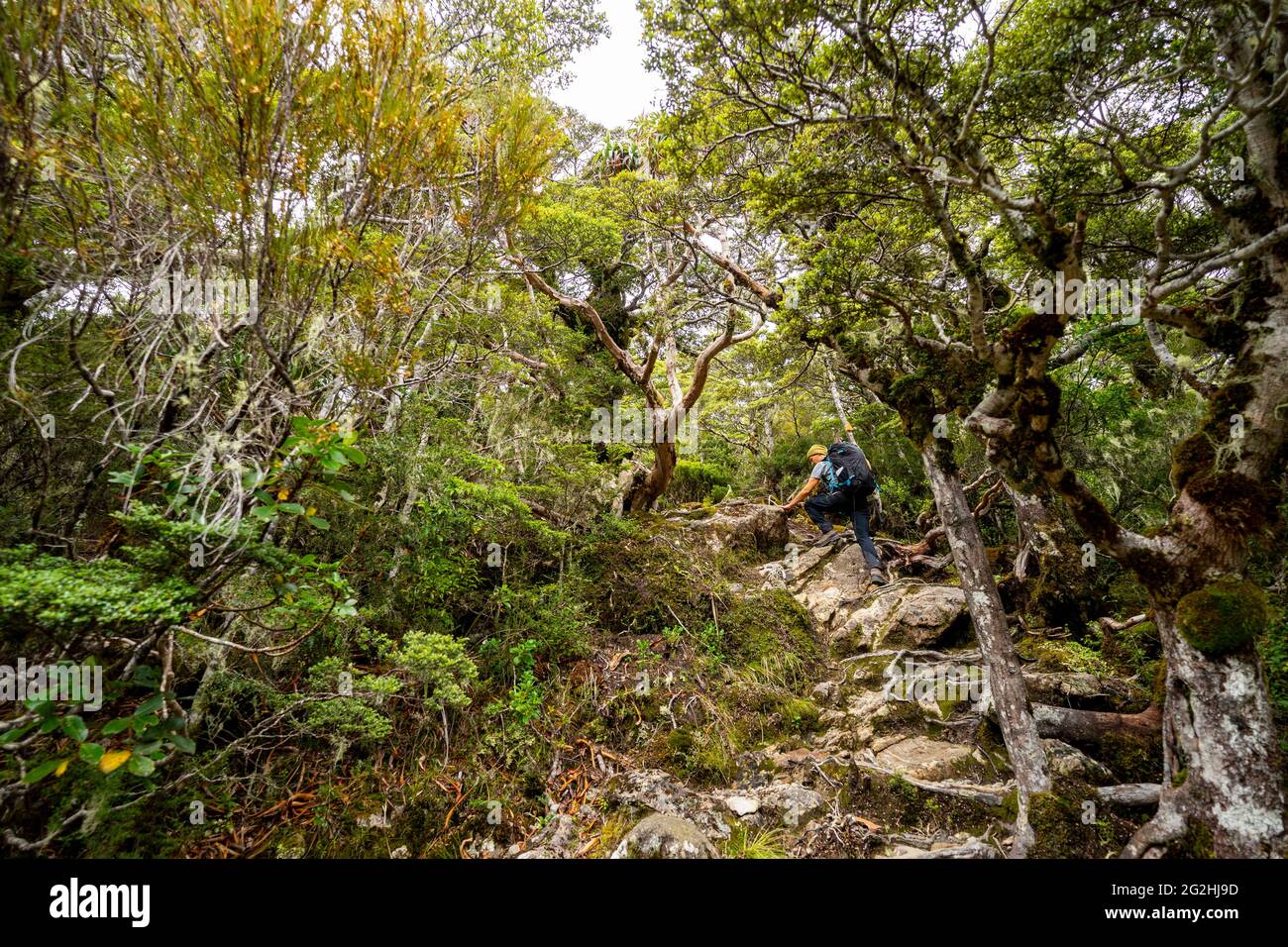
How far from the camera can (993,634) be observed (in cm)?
391

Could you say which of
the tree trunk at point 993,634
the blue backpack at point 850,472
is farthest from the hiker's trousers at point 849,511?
the tree trunk at point 993,634

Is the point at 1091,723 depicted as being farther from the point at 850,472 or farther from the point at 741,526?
the point at 741,526

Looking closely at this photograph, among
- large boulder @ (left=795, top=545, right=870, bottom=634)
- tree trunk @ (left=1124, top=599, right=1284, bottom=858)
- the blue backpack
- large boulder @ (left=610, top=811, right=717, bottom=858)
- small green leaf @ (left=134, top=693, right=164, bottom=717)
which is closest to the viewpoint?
small green leaf @ (left=134, top=693, right=164, bottom=717)

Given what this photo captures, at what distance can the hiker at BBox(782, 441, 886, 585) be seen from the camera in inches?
265

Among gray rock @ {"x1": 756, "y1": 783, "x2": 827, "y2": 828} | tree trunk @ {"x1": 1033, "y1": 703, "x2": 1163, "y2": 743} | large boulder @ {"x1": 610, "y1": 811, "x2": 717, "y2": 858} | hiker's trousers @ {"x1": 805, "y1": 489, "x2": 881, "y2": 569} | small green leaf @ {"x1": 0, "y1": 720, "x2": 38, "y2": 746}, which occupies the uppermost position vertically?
hiker's trousers @ {"x1": 805, "y1": 489, "x2": 881, "y2": 569}

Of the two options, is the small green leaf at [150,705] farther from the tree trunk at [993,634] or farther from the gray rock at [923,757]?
the tree trunk at [993,634]

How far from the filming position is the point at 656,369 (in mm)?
12461

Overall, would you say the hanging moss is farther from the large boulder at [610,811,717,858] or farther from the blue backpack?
the blue backpack

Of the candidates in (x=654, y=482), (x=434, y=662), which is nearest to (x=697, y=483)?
(x=654, y=482)

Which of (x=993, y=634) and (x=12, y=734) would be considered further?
(x=993, y=634)

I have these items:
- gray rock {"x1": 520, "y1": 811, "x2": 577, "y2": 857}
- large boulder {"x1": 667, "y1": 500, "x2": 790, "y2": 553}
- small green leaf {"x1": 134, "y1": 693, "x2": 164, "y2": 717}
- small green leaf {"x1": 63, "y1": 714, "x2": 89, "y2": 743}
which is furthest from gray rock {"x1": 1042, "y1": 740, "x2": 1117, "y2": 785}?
small green leaf {"x1": 63, "y1": 714, "x2": 89, "y2": 743}

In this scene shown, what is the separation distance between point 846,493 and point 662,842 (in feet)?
17.9
